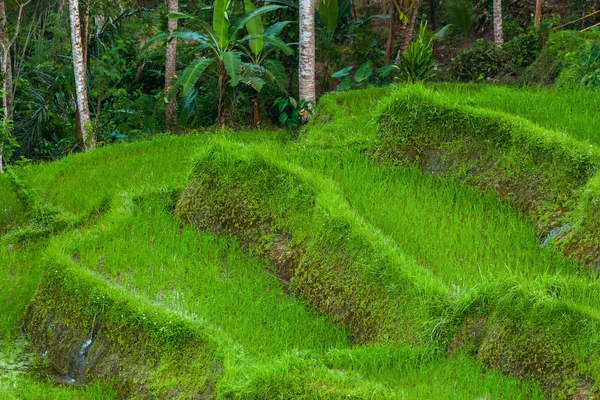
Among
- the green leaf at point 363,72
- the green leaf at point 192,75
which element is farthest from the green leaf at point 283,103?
the green leaf at point 363,72

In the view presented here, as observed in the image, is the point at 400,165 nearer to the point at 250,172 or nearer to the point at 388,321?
the point at 250,172

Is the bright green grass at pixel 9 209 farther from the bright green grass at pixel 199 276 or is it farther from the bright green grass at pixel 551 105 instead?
→ the bright green grass at pixel 551 105

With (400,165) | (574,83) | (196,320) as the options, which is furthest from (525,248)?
(574,83)

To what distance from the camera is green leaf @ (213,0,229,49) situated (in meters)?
11.4

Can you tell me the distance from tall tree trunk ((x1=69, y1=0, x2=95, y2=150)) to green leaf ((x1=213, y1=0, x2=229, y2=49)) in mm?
1740

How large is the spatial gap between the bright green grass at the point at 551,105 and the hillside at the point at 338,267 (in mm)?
32

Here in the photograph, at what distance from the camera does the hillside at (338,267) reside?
19.2 feet

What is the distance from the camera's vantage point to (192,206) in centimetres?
876

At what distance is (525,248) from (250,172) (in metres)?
2.53

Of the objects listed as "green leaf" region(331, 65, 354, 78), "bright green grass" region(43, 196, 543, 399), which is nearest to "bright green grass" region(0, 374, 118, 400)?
"bright green grass" region(43, 196, 543, 399)

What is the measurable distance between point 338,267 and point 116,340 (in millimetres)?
1738

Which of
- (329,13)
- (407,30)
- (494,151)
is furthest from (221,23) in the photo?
(494,151)

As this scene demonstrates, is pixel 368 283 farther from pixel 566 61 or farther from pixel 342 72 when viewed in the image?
pixel 342 72

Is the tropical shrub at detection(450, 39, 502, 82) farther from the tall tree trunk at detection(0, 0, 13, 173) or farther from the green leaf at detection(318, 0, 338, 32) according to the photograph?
the tall tree trunk at detection(0, 0, 13, 173)
